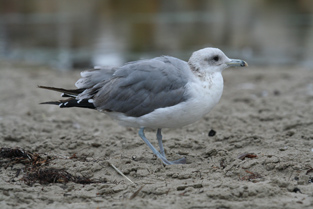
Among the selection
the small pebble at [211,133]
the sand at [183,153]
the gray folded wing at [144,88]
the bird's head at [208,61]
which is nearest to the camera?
the sand at [183,153]

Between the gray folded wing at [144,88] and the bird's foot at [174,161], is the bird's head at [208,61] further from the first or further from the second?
the bird's foot at [174,161]

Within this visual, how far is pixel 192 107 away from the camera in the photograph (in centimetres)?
426

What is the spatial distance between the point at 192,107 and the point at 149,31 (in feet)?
35.6

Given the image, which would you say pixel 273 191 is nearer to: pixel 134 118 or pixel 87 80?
pixel 134 118

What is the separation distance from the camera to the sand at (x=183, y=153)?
3.51 m

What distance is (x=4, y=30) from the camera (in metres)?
15.2

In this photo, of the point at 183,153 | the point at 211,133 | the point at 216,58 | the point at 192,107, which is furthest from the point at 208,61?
the point at 211,133

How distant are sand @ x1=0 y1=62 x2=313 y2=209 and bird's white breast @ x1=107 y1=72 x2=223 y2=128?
42 cm

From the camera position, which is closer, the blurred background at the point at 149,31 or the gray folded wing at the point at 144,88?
the gray folded wing at the point at 144,88

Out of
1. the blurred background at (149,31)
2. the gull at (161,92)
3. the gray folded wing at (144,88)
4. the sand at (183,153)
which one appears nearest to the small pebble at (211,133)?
the sand at (183,153)

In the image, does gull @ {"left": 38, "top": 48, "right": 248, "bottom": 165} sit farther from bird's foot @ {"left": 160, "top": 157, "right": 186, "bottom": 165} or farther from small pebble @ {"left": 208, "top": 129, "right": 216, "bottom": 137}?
small pebble @ {"left": 208, "top": 129, "right": 216, "bottom": 137}

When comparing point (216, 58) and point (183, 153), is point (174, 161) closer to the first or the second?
point (183, 153)

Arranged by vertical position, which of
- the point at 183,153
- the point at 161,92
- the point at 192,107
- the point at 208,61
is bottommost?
the point at 183,153

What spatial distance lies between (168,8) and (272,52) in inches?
417
